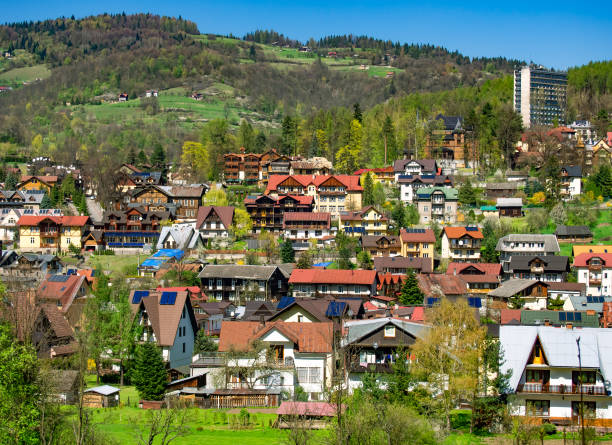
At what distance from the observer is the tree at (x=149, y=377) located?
36906 mm

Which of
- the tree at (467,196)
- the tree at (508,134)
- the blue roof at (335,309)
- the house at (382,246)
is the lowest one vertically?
the blue roof at (335,309)

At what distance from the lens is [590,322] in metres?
46.9

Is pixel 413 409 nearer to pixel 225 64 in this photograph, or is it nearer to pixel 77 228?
pixel 77 228

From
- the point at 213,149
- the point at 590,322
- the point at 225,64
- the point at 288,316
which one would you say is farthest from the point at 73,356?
the point at 225,64

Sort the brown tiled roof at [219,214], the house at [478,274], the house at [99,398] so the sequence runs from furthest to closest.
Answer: the brown tiled roof at [219,214]
the house at [478,274]
the house at [99,398]

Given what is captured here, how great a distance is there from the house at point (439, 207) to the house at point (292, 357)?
40267 mm

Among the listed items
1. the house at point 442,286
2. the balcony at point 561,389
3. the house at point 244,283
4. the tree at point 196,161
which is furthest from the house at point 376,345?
the tree at point 196,161

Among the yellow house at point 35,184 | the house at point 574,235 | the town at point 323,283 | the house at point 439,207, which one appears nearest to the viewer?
the town at point 323,283

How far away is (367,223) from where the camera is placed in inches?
2943

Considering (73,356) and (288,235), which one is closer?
(73,356)

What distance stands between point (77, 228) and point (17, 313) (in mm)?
35029

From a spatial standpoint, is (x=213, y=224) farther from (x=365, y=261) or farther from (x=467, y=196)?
(x=467, y=196)

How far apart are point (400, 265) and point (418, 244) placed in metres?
5.25

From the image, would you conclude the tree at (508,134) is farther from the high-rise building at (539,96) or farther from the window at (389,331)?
the window at (389,331)
